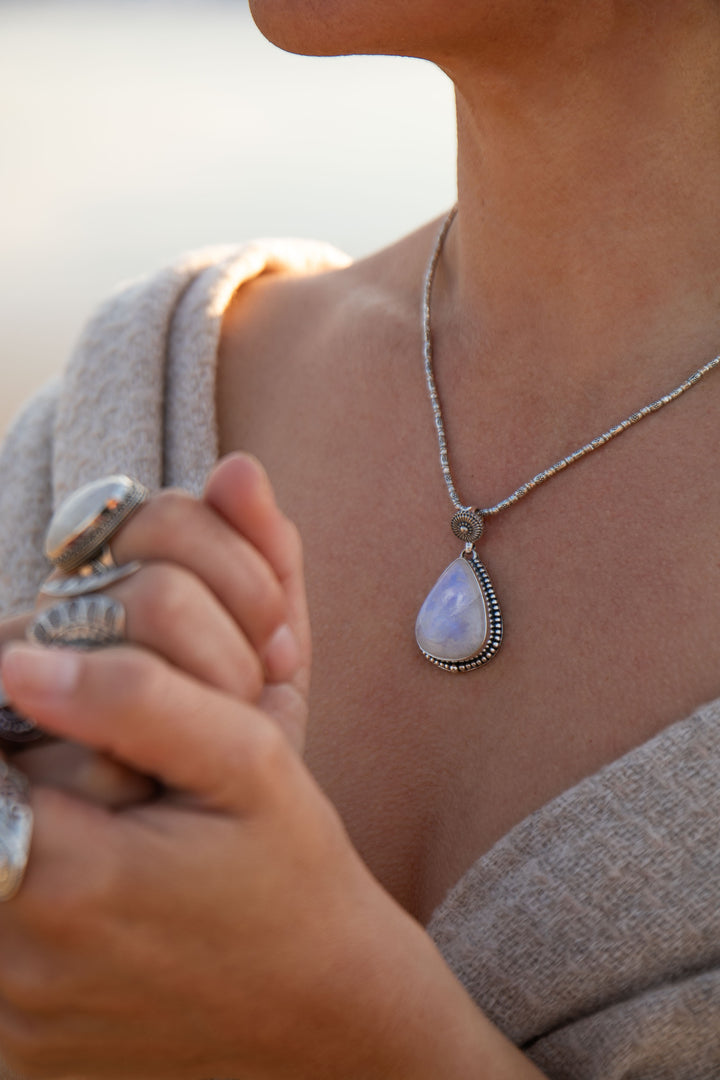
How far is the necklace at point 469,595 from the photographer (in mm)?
1002

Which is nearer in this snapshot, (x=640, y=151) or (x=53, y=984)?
(x=53, y=984)

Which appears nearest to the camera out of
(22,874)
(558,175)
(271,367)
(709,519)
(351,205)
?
(22,874)

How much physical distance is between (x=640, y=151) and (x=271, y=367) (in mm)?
467

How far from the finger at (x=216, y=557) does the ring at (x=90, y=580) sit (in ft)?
0.04

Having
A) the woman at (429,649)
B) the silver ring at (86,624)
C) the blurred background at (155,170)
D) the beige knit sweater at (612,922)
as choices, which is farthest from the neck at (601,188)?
the blurred background at (155,170)

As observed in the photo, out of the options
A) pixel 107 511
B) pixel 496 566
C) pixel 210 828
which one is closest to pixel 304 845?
pixel 210 828

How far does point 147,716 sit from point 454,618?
1.75 ft

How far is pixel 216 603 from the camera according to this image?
600 mm

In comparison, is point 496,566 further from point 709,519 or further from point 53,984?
point 53,984

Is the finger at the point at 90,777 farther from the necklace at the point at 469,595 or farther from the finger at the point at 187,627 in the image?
the necklace at the point at 469,595

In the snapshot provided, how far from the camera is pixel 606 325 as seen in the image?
1.10 m

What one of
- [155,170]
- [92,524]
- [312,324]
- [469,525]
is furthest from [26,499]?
[155,170]

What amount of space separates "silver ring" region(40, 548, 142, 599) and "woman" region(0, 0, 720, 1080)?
0.05 ft

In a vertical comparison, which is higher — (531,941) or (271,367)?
(271,367)
